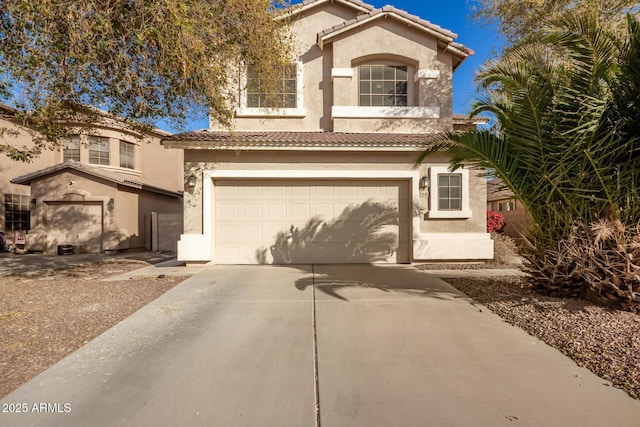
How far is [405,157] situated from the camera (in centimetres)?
853

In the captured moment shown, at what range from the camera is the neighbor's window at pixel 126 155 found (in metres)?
16.3

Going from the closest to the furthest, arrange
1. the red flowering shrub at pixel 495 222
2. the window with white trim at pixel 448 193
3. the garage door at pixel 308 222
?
the window with white trim at pixel 448 193
the garage door at pixel 308 222
the red flowering shrub at pixel 495 222

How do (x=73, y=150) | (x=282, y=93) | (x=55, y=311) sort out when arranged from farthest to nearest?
1. (x=73, y=150)
2. (x=282, y=93)
3. (x=55, y=311)

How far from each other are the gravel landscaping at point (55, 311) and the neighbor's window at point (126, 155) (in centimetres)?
989

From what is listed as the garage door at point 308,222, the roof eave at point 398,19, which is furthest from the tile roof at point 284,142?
the roof eave at point 398,19

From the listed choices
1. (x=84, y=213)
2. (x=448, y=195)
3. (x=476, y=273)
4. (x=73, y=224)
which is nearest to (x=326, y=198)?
(x=448, y=195)

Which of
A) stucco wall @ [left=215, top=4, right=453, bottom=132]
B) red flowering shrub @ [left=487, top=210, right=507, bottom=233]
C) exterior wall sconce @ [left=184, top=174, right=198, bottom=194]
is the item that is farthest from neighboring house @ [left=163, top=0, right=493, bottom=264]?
red flowering shrub @ [left=487, top=210, right=507, bottom=233]

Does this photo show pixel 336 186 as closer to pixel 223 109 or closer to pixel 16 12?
pixel 223 109

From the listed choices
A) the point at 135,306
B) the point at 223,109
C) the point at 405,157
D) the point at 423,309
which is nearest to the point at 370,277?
the point at 423,309

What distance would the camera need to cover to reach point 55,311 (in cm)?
477

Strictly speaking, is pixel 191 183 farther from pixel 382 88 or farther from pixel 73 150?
pixel 73 150

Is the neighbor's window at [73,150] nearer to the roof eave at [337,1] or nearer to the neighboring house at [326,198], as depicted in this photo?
the neighboring house at [326,198]

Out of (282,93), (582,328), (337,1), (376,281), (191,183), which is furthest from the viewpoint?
(337,1)

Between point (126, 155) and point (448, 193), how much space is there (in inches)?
646
